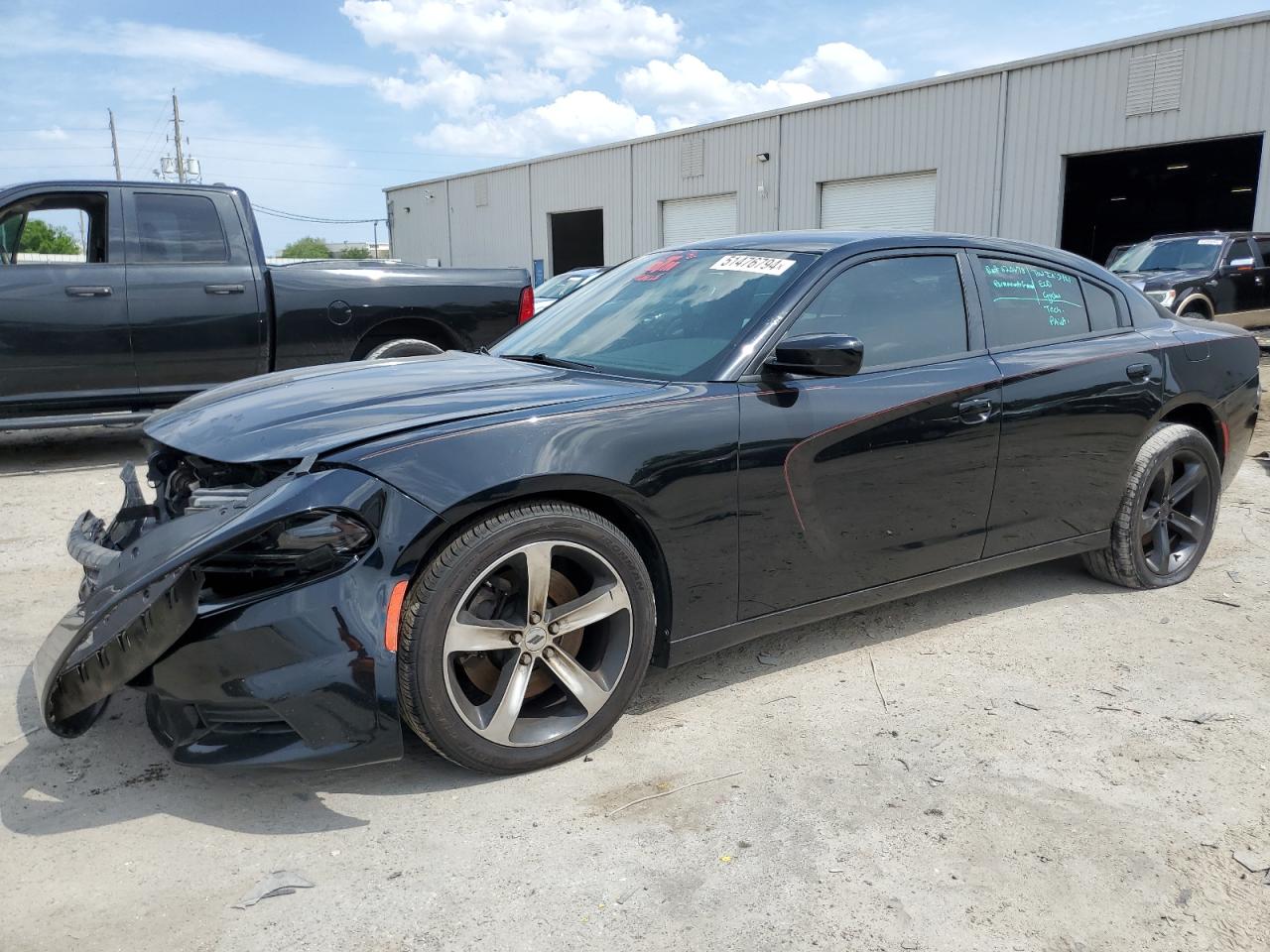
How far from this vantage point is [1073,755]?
3.06 meters

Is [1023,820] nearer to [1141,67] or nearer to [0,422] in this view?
[0,422]

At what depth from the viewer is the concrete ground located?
7.41ft

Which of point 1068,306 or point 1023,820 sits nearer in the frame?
point 1023,820

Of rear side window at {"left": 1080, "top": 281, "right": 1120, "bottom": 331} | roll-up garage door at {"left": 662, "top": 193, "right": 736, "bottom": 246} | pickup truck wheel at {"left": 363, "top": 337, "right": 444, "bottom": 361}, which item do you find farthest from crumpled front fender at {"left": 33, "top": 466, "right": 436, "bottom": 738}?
roll-up garage door at {"left": 662, "top": 193, "right": 736, "bottom": 246}

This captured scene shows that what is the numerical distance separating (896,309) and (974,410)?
0.47 meters

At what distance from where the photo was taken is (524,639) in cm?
284

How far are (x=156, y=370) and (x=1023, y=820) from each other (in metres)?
6.39

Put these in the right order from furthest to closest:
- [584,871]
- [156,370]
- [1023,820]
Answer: [156,370], [1023,820], [584,871]

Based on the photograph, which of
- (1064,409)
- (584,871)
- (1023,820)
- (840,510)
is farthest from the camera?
(1064,409)

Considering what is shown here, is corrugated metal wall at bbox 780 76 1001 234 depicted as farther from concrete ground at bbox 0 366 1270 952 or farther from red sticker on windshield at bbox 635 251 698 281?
concrete ground at bbox 0 366 1270 952

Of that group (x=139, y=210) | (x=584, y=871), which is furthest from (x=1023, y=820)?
(x=139, y=210)

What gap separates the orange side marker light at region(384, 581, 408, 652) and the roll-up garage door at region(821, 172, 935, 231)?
18.3 metres

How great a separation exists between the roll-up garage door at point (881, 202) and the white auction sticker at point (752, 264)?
54.8ft

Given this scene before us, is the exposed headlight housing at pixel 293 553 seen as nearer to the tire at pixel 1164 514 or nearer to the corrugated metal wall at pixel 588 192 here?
the tire at pixel 1164 514
